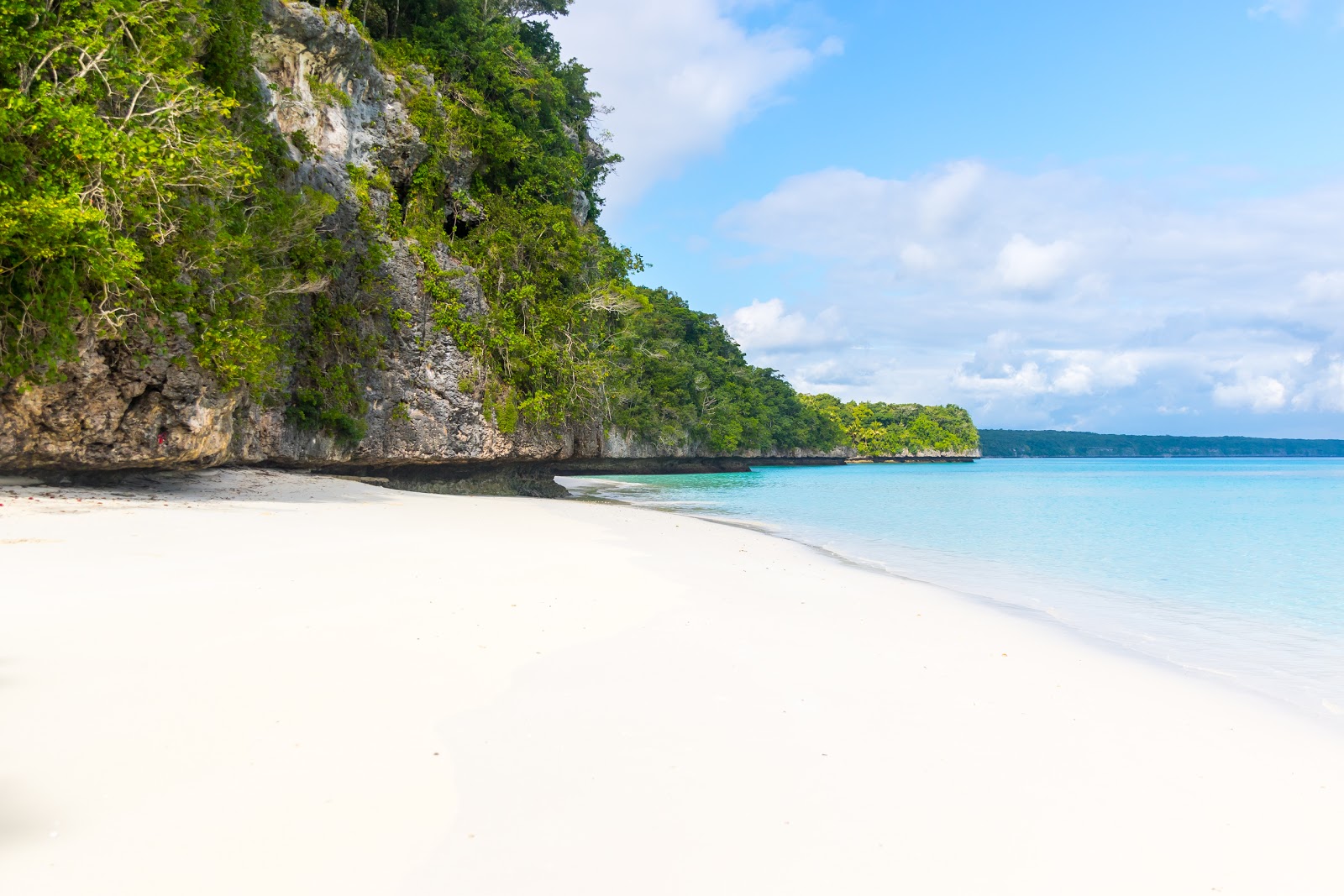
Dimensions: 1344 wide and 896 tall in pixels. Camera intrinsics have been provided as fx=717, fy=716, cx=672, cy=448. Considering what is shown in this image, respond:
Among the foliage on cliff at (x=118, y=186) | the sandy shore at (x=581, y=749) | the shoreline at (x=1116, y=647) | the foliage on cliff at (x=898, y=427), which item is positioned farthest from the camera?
the foliage on cliff at (x=898, y=427)

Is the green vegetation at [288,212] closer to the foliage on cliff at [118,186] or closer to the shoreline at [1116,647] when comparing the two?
the foliage on cliff at [118,186]

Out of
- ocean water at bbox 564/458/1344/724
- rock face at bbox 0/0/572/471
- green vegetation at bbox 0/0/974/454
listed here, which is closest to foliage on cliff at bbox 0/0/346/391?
green vegetation at bbox 0/0/974/454

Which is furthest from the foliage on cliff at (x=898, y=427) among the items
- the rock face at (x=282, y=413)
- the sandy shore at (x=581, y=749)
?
the sandy shore at (x=581, y=749)

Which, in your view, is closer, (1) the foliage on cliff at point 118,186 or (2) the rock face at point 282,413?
(1) the foliage on cliff at point 118,186

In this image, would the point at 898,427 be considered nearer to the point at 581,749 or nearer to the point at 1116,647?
the point at 1116,647

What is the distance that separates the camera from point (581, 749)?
9.71ft

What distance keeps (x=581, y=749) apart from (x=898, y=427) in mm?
114512

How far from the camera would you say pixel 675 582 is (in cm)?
647

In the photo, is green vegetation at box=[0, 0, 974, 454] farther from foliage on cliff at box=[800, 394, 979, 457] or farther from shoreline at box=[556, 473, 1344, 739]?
foliage on cliff at box=[800, 394, 979, 457]

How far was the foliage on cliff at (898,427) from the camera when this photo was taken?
104250 millimetres

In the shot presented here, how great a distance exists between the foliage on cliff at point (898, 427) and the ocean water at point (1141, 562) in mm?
71822

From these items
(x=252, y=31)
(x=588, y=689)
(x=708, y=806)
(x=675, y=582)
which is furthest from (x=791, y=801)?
(x=252, y=31)

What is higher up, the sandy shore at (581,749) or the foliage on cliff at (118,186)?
the foliage on cliff at (118,186)

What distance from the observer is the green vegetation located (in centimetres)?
818
